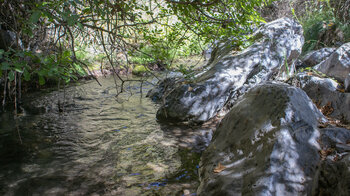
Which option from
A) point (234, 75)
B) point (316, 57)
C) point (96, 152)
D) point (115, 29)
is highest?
point (115, 29)

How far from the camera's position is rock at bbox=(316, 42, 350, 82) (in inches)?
182

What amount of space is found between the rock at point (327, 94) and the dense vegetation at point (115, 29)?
1.51 metres

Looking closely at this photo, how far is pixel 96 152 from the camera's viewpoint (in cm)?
341

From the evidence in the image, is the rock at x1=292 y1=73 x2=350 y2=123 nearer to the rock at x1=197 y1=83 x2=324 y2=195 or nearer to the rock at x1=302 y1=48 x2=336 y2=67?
the rock at x1=197 y1=83 x2=324 y2=195

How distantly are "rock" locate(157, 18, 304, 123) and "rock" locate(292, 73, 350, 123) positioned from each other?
2.65 ft

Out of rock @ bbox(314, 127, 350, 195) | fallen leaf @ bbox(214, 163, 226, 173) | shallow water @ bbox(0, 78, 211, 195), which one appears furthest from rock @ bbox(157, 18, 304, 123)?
rock @ bbox(314, 127, 350, 195)

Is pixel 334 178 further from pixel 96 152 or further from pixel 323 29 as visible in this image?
pixel 323 29

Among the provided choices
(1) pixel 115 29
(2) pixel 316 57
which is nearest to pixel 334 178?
(1) pixel 115 29

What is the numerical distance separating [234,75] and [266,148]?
2.85 m

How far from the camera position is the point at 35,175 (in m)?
2.76

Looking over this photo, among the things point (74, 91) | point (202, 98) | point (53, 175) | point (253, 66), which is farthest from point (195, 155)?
point (74, 91)

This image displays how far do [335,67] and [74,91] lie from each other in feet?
21.7

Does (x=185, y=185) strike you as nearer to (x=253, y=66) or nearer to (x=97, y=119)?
(x=97, y=119)

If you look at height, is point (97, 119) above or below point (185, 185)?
above
